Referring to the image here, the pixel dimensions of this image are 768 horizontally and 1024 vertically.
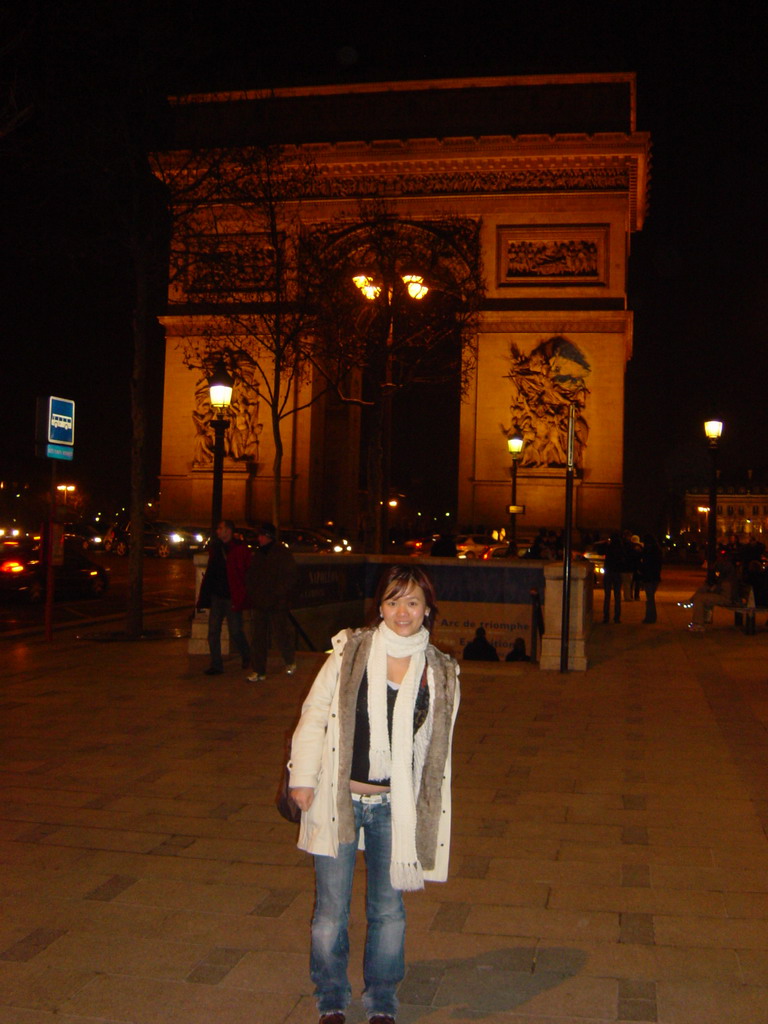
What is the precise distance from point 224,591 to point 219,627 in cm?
39

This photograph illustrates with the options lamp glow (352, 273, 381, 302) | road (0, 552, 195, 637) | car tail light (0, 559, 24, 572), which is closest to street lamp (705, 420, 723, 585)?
lamp glow (352, 273, 381, 302)

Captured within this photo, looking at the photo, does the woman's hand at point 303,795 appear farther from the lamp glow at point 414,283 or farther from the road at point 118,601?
the lamp glow at point 414,283

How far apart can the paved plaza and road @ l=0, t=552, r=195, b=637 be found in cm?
840

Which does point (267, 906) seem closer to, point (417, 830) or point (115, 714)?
point (417, 830)

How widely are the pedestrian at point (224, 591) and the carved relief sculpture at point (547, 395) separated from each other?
78.3 feet

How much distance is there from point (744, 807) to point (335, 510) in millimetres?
36953

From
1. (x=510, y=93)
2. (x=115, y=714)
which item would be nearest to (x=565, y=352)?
(x=510, y=93)

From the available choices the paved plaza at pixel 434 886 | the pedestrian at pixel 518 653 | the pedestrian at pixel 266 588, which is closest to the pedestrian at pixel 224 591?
the pedestrian at pixel 266 588

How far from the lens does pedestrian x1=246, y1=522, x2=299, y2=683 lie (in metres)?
11.6

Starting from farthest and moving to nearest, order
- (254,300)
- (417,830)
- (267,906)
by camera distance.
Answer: (254,300) → (267,906) → (417,830)

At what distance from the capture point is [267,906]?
5.10 meters

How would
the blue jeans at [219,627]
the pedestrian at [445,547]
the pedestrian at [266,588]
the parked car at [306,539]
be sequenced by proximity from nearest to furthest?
the pedestrian at [266,588] < the blue jeans at [219,627] < the pedestrian at [445,547] < the parked car at [306,539]

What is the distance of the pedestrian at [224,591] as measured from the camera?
12.1 meters

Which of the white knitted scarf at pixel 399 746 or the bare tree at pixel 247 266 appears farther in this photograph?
the bare tree at pixel 247 266
